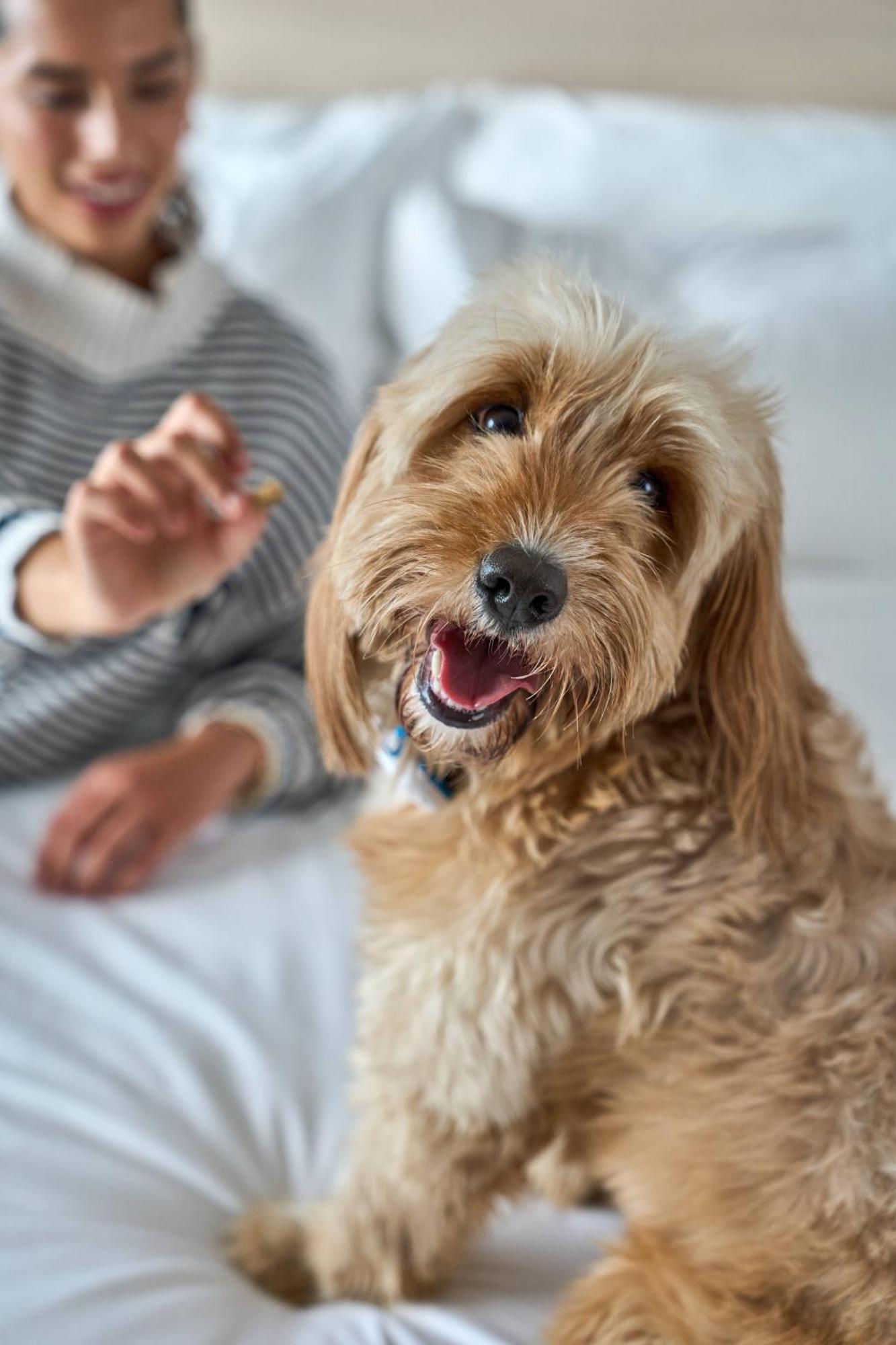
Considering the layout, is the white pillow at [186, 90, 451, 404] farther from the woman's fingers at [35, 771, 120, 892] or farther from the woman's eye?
the woman's fingers at [35, 771, 120, 892]

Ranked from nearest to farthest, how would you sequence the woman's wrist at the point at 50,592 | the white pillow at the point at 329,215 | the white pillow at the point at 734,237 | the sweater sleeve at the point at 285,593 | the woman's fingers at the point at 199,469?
the woman's fingers at the point at 199,469, the woman's wrist at the point at 50,592, the sweater sleeve at the point at 285,593, the white pillow at the point at 734,237, the white pillow at the point at 329,215

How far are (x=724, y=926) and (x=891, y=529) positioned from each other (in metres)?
1.07

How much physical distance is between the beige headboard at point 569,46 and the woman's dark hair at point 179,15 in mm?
731

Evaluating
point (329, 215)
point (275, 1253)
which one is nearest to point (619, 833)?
point (275, 1253)

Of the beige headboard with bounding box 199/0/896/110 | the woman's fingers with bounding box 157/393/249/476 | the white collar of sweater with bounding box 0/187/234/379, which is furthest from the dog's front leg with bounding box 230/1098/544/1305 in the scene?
the beige headboard with bounding box 199/0/896/110

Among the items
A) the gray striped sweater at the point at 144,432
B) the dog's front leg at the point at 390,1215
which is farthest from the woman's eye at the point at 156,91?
the dog's front leg at the point at 390,1215

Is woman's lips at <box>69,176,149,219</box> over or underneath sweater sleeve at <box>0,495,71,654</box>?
over

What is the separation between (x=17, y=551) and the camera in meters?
1.30

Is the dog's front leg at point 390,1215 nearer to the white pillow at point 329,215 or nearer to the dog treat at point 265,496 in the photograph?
the dog treat at point 265,496

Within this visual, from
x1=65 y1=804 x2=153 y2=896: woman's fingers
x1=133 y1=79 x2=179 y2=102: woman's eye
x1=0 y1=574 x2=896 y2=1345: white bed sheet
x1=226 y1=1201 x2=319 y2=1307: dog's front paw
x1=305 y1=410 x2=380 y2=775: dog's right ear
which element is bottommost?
x1=226 y1=1201 x2=319 y2=1307: dog's front paw

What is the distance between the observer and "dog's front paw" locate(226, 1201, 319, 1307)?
1.05 meters

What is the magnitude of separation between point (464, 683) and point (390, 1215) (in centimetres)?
47

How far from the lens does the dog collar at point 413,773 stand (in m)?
0.92

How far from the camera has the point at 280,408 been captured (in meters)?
1.57
